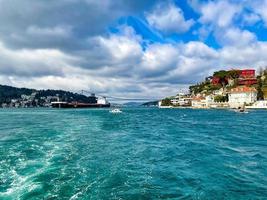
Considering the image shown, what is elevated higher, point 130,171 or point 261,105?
point 261,105

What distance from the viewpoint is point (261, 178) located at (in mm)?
21234

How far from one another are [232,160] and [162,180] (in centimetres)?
917

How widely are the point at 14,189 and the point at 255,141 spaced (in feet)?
96.9

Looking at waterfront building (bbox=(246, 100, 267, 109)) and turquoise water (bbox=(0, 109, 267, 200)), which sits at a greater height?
waterfront building (bbox=(246, 100, 267, 109))

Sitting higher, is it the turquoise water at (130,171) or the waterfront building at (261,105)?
the waterfront building at (261,105)

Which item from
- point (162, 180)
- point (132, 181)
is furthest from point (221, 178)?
point (132, 181)

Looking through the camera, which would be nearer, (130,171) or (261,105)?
(130,171)

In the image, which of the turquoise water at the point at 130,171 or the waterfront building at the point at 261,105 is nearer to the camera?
the turquoise water at the point at 130,171

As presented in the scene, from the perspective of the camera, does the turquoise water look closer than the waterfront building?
Yes

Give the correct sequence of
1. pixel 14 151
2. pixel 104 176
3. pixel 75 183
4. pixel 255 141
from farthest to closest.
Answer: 1. pixel 255 141
2. pixel 14 151
3. pixel 104 176
4. pixel 75 183

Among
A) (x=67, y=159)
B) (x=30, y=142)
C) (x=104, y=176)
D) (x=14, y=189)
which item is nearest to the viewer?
(x=14, y=189)

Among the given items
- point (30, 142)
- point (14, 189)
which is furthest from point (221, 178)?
point (30, 142)

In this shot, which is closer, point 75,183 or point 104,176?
point 75,183

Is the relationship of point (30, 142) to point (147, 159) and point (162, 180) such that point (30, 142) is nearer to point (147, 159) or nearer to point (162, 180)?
point (147, 159)
